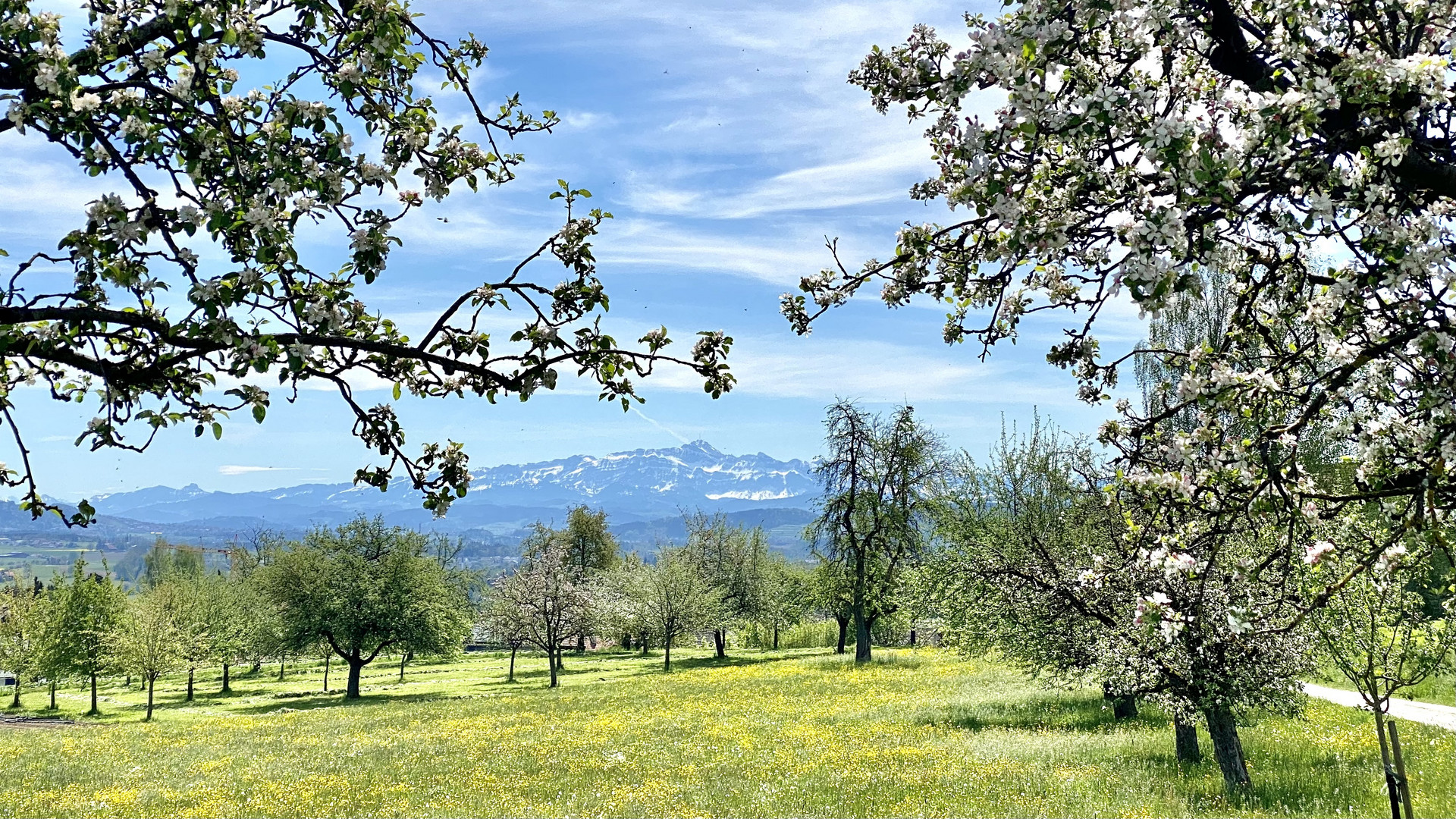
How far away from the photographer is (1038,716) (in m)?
24.0

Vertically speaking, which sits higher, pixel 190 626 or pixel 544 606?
pixel 544 606

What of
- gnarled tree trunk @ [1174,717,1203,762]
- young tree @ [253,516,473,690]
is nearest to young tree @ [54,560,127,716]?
young tree @ [253,516,473,690]

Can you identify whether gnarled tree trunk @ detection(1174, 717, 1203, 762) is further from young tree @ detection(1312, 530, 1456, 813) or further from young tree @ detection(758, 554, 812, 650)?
young tree @ detection(758, 554, 812, 650)

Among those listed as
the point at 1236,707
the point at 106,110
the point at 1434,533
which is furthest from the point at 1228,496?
the point at 1236,707

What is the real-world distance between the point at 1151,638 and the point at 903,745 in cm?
916

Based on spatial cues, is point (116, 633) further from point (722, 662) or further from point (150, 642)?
point (722, 662)

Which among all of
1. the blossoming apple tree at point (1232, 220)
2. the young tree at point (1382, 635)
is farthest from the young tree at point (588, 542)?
the blossoming apple tree at point (1232, 220)

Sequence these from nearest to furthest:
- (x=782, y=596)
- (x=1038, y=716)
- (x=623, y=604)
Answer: (x=1038, y=716) < (x=623, y=604) < (x=782, y=596)

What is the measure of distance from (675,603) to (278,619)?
83.0 ft

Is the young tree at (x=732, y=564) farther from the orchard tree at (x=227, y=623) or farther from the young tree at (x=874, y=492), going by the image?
the orchard tree at (x=227, y=623)

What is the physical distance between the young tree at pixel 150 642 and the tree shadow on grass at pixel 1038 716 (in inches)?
1645

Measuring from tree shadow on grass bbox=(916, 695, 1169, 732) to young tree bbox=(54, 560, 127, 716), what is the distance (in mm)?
46341

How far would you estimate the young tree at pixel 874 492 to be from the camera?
4884 cm

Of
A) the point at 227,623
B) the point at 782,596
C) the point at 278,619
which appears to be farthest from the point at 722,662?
the point at 227,623
